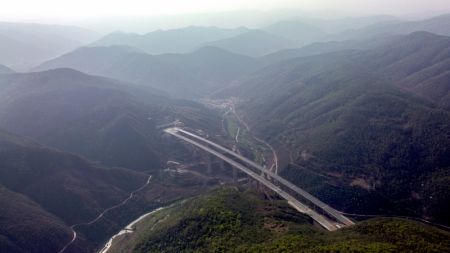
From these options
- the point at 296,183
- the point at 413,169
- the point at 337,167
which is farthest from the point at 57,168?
the point at 413,169

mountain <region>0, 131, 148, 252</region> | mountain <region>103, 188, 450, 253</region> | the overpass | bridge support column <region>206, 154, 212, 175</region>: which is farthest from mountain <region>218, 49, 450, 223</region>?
mountain <region>0, 131, 148, 252</region>

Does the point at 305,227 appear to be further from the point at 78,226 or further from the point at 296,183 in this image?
the point at 78,226

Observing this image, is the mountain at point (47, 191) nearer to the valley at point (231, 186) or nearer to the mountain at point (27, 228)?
the mountain at point (27, 228)

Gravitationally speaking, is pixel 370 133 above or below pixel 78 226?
above

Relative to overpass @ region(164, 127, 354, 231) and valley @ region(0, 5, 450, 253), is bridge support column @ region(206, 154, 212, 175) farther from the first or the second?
overpass @ region(164, 127, 354, 231)

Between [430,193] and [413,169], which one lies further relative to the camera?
[413,169]

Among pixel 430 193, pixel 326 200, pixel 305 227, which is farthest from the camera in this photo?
pixel 326 200

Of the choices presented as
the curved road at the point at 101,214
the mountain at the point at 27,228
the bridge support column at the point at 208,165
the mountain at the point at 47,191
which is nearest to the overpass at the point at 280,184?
the bridge support column at the point at 208,165
